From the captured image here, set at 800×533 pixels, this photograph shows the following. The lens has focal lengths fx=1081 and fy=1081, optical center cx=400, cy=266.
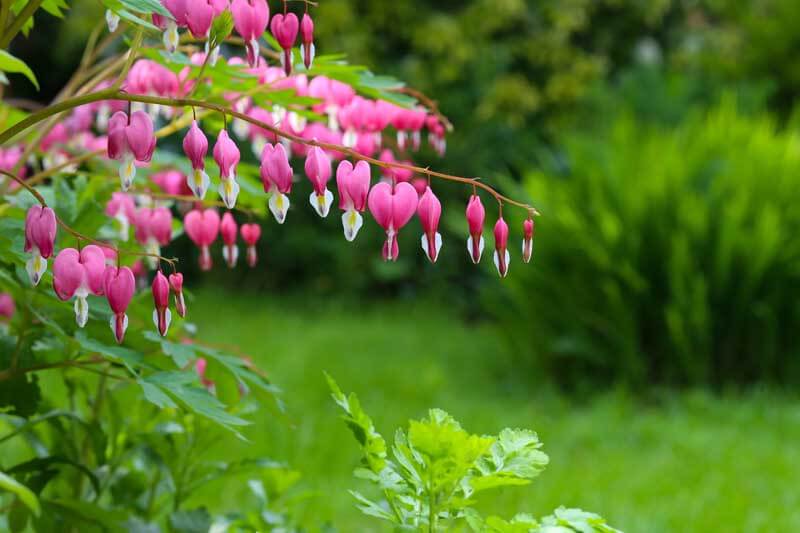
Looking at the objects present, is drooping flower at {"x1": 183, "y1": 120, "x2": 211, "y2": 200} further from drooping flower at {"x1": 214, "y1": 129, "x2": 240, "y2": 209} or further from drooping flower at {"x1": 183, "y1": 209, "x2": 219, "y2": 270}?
drooping flower at {"x1": 183, "y1": 209, "x2": 219, "y2": 270}

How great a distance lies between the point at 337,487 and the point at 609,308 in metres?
1.78

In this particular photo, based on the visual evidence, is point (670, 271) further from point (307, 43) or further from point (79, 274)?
point (79, 274)

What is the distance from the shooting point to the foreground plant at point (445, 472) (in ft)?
4.22

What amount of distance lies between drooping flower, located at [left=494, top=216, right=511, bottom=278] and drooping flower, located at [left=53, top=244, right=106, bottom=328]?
1.52ft

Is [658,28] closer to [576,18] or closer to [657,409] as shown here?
[576,18]

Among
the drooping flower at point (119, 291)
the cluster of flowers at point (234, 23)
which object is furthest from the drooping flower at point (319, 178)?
the drooping flower at point (119, 291)

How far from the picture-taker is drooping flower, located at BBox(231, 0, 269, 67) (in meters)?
1.31

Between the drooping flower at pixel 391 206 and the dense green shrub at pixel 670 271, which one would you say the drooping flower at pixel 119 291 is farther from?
the dense green shrub at pixel 670 271

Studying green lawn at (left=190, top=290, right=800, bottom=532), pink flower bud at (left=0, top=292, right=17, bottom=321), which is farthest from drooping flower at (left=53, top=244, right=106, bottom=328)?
green lawn at (left=190, top=290, right=800, bottom=532)

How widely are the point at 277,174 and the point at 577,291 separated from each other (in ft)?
12.5

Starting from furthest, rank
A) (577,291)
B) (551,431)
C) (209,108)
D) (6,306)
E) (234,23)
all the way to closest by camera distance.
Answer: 1. (577,291)
2. (551,431)
3. (6,306)
4. (234,23)
5. (209,108)

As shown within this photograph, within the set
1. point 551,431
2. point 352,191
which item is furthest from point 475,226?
point 551,431

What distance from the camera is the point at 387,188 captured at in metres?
1.24

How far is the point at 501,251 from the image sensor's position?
4.12ft
